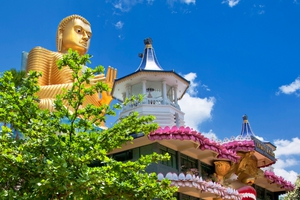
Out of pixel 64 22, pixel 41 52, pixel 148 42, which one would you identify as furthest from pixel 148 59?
pixel 64 22

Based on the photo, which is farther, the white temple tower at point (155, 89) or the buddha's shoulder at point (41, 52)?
the buddha's shoulder at point (41, 52)

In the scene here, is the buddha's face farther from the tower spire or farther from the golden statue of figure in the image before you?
the tower spire

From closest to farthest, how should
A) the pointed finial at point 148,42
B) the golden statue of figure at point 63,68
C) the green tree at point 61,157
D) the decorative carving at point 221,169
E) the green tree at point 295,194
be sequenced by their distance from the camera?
the green tree at point 61,157 < the decorative carving at point 221,169 < the pointed finial at point 148,42 < the golden statue of figure at point 63,68 < the green tree at point 295,194

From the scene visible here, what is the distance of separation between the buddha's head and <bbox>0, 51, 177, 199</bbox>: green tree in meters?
23.6

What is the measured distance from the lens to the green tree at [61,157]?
36.5 ft

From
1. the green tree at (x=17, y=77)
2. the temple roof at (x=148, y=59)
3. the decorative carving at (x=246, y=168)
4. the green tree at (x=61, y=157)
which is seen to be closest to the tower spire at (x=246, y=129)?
the decorative carving at (x=246, y=168)

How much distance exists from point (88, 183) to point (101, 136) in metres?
2.08

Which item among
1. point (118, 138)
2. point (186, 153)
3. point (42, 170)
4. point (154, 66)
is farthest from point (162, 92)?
point (42, 170)

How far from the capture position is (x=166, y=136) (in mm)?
21031

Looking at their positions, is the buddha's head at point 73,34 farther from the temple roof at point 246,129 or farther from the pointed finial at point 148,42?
the temple roof at point 246,129

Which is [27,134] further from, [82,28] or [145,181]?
[82,28]

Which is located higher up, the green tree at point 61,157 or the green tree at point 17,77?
the green tree at point 17,77

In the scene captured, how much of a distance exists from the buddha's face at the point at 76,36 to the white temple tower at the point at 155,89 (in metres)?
9.57

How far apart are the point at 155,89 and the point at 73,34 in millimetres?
11812
